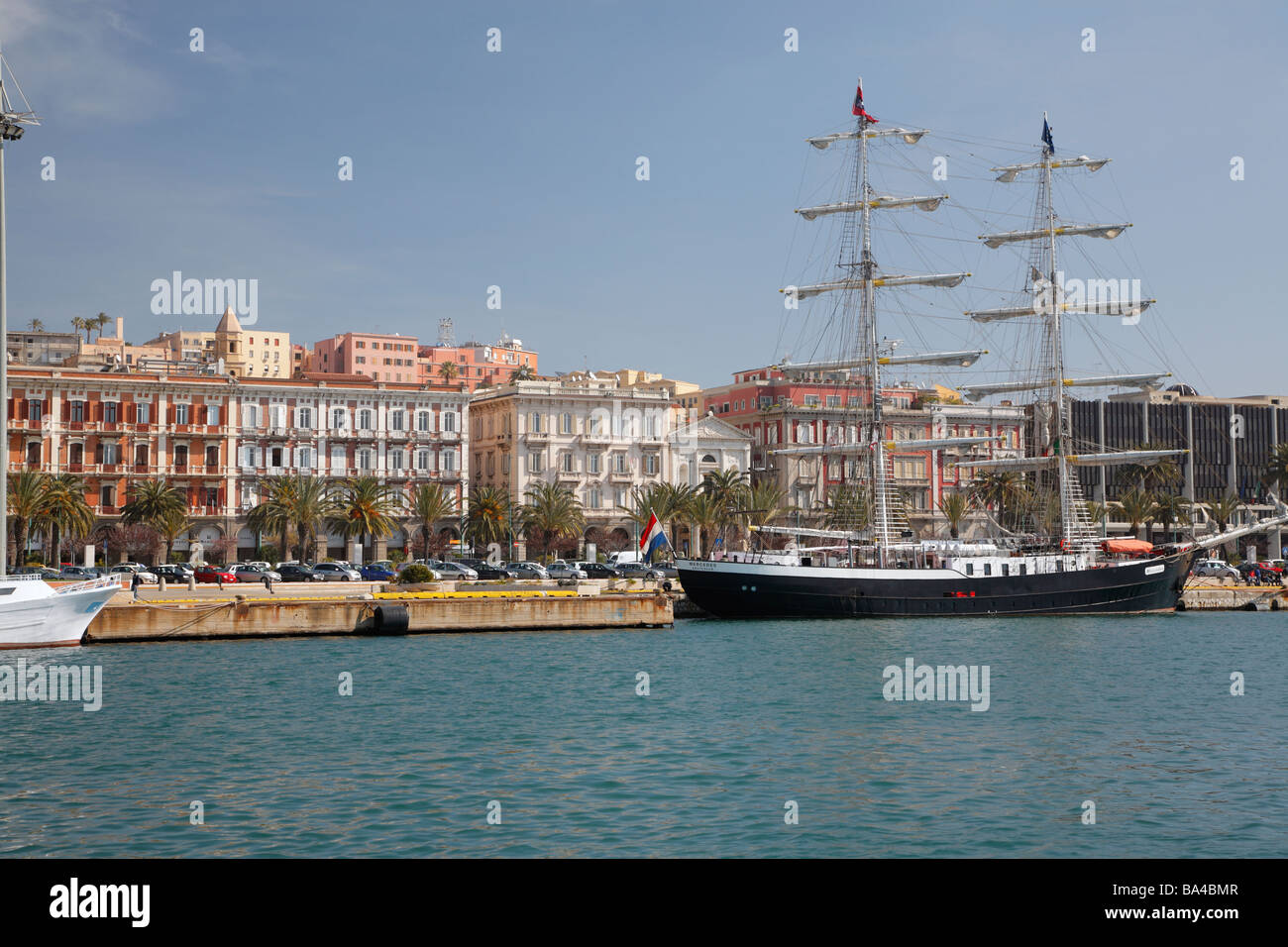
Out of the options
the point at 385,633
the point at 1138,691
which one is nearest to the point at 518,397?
the point at 385,633

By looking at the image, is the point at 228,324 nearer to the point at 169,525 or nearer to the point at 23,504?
the point at 169,525

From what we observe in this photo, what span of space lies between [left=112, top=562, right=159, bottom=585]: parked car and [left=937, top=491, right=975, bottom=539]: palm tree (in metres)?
58.8

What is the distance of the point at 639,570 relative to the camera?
3196 inches

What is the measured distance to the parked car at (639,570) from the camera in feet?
245

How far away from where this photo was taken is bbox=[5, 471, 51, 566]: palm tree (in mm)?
71688

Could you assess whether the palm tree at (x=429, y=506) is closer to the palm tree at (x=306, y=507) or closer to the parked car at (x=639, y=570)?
the palm tree at (x=306, y=507)

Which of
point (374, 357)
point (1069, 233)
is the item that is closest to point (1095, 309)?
point (1069, 233)

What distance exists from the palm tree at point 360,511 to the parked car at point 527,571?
10.2 meters

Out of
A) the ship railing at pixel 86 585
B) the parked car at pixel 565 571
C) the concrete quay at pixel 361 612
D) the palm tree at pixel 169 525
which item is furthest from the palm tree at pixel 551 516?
the ship railing at pixel 86 585

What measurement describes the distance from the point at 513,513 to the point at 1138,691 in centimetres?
6376

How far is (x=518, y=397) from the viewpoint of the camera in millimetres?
100750

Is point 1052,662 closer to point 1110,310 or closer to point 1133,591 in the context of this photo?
point 1133,591
